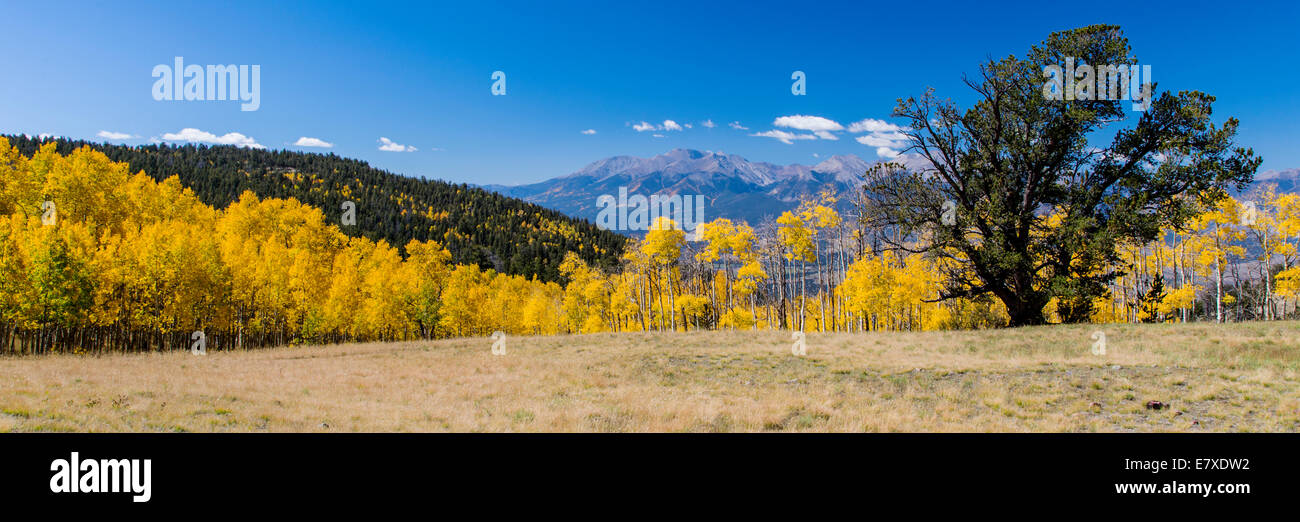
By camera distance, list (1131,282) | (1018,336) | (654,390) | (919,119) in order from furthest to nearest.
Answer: (1131,282) < (919,119) < (1018,336) < (654,390)

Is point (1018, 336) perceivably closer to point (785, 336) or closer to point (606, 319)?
point (785, 336)

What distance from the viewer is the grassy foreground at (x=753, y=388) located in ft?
41.2

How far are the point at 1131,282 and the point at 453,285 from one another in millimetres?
71802

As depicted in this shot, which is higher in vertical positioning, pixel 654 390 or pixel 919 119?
pixel 919 119

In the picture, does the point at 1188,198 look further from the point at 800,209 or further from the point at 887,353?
the point at 800,209

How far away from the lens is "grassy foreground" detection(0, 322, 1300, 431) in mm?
12555

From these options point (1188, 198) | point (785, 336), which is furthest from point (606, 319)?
point (1188, 198)

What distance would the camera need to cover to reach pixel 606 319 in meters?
75.0

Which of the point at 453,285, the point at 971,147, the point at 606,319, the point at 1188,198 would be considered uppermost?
the point at 971,147

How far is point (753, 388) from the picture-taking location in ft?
61.6
